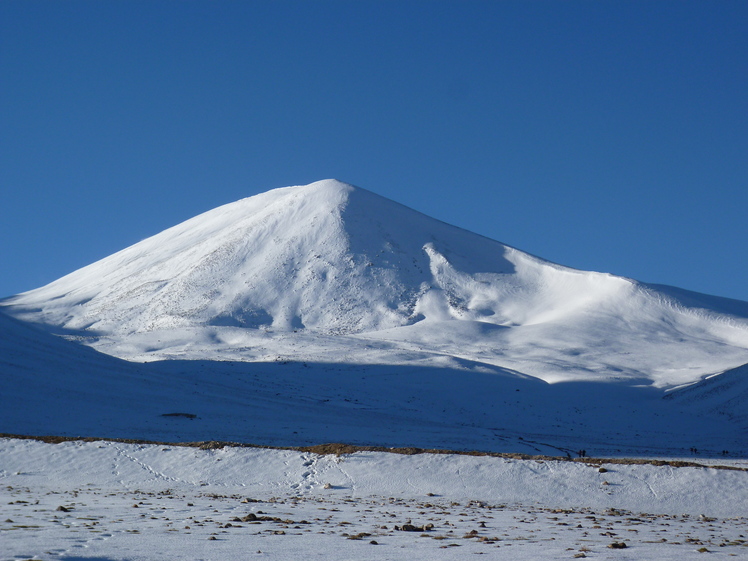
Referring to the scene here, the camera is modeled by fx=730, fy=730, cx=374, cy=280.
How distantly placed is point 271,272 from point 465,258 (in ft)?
102

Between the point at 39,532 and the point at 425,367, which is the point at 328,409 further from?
the point at 39,532

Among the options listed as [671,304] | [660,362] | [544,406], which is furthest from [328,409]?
[671,304]

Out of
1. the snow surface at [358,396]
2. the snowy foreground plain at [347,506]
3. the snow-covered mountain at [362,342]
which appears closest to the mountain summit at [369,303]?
the snow-covered mountain at [362,342]

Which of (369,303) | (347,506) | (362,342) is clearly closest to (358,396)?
(362,342)

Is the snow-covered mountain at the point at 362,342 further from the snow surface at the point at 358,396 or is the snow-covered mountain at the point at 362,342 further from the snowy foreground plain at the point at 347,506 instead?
the snowy foreground plain at the point at 347,506

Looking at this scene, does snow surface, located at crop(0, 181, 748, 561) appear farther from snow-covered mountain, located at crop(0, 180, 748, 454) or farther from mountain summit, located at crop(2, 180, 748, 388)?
mountain summit, located at crop(2, 180, 748, 388)

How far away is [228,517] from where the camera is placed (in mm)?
12445

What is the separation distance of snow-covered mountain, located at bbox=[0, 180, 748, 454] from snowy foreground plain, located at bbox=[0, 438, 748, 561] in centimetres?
1238

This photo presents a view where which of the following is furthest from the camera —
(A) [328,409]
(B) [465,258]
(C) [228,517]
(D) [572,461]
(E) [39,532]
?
(B) [465,258]

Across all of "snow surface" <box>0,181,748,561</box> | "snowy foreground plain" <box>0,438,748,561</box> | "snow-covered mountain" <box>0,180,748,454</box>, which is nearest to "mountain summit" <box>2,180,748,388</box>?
"snow-covered mountain" <box>0,180,748,454</box>

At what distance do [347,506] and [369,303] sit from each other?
263 ft

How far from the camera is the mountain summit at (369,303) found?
7081cm

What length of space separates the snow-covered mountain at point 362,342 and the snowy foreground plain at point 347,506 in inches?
487

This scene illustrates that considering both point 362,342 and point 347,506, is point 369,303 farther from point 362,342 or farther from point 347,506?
point 347,506
